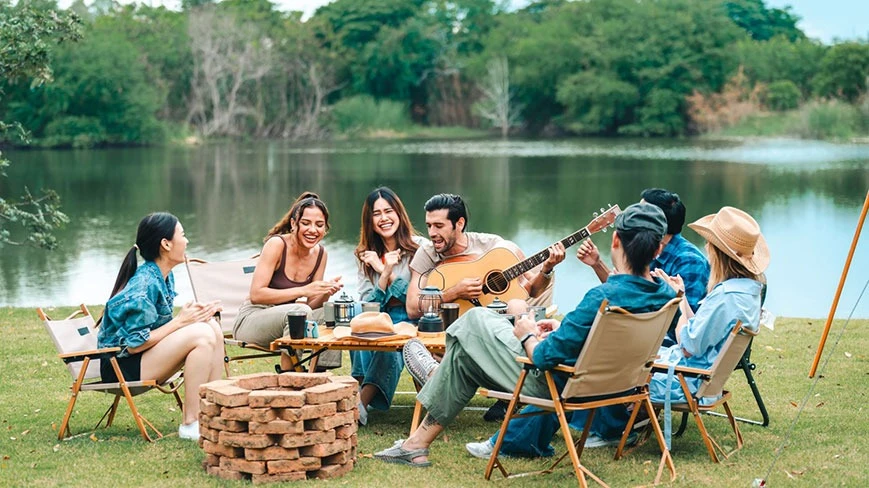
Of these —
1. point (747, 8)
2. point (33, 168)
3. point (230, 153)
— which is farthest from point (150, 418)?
point (747, 8)

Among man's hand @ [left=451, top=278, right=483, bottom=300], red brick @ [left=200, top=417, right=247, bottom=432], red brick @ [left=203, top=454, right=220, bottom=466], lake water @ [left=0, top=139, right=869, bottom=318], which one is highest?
man's hand @ [left=451, top=278, right=483, bottom=300]

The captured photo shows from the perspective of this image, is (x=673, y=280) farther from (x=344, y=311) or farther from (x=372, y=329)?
(x=344, y=311)

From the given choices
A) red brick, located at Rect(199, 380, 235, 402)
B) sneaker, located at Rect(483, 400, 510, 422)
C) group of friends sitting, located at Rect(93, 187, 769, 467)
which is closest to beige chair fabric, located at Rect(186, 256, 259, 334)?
group of friends sitting, located at Rect(93, 187, 769, 467)

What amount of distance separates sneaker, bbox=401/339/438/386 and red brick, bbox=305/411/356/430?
51 centimetres

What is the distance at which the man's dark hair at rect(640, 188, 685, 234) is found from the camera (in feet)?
18.3

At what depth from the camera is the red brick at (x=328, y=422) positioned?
4.52 metres

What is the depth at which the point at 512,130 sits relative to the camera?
7475 centimetres

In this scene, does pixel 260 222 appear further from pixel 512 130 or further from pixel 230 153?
pixel 512 130

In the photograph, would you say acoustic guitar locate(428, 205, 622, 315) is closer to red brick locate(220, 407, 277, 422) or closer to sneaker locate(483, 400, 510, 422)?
sneaker locate(483, 400, 510, 422)

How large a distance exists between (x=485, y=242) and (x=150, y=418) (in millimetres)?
2036

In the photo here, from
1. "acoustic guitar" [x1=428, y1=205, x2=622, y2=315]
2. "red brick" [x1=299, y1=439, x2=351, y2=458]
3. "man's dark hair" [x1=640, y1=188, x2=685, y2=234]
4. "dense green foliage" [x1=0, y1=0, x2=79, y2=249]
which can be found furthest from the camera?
"dense green foliage" [x1=0, y1=0, x2=79, y2=249]

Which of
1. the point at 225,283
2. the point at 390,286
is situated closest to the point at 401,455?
the point at 390,286

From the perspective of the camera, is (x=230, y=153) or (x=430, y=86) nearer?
(x=230, y=153)

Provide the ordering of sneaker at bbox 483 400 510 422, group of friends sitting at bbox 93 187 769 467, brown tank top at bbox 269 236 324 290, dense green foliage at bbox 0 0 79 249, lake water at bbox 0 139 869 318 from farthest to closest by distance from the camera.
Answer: lake water at bbox 0 139 869 318, dense green foliage at bbox 0 0 79 249, brown tank top at bbox 269 236 324 290, sneaker at bbox 483 400 510 422, group of friends sitting at bbox 93 187 769 467
